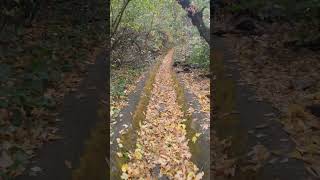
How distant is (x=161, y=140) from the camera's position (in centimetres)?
876

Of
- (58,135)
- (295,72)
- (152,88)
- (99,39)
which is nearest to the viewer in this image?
(58,135)

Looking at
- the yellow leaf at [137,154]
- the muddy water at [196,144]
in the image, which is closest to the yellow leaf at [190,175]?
the muddy water at [196,144]

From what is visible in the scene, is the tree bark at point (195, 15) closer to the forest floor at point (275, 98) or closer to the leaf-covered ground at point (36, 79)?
the leaf-covered ground at point (36, 79)

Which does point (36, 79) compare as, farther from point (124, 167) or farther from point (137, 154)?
point (137, 154)

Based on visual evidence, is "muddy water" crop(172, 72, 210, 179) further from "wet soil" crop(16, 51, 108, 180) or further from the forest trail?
"wet soil" crop(16, 51, 108, 180)

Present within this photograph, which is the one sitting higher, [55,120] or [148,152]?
[55,120]

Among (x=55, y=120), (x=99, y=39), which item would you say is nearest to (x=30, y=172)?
(x=55, y=120)

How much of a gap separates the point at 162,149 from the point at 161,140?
0.61m

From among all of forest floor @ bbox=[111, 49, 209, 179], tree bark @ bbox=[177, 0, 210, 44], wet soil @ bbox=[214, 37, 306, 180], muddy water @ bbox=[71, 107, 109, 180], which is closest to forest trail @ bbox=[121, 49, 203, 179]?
forest floor @ bbox=[111, 49, 209, 179]

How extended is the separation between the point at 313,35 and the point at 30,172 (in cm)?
609

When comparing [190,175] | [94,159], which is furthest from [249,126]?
[94,159]

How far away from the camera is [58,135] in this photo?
5.42 m

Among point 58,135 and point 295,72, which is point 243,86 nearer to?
point 295,72

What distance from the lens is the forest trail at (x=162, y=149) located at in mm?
6727
